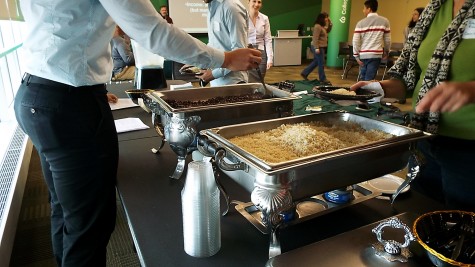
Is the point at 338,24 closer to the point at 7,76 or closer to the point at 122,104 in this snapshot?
the point at 7,76

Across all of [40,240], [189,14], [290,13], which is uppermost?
[290,13]

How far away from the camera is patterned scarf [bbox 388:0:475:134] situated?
0.80 meters

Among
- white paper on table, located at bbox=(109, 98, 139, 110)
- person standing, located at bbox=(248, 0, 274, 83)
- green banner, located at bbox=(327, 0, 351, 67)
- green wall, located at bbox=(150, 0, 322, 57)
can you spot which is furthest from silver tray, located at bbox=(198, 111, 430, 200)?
green wall, located at bbox=(150, 0, 322, 57)

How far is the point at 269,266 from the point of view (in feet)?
1.78

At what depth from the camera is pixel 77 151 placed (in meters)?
0.80

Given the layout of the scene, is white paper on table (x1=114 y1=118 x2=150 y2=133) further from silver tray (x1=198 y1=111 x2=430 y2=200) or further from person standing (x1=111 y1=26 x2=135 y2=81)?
person standing (x1=111 y1=26 x2=135 y2=81)

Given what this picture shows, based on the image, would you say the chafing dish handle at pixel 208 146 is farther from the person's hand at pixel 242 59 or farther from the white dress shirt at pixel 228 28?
the white dress shirt at pixel 228 28

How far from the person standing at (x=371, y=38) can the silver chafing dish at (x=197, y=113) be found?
3434 millimetres

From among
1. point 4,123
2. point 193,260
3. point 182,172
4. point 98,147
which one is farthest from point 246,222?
point 4,123

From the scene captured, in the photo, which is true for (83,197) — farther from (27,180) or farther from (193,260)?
(27,180)

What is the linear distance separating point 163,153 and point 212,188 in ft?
1.99

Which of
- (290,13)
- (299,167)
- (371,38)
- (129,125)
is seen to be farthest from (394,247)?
(290,13)

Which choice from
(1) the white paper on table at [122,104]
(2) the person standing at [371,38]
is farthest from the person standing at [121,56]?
(2) the person standing at [371,38]

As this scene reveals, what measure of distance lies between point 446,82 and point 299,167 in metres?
0.41
